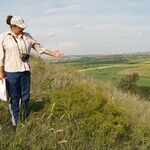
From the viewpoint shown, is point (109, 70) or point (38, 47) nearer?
point (38, 47)

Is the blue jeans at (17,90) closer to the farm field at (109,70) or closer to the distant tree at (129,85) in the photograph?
the farm field at (109,70)

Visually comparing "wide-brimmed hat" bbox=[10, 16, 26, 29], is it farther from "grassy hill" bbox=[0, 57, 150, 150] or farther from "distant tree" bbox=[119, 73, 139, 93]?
"distant tree" bbox=[119, 73, 139, 93]

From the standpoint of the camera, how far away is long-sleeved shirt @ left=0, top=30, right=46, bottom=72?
7.52 m

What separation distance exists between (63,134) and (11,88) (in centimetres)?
122

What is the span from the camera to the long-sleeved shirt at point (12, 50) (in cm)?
752

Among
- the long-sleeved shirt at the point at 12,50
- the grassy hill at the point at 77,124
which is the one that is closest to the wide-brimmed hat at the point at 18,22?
the long-sleeved shirt at the point at 12,50

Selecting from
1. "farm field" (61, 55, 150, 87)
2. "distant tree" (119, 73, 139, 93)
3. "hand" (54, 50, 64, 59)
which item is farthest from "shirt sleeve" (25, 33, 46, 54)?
"distant tree" (119, 73, 139, 93)

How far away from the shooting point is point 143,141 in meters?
9.30

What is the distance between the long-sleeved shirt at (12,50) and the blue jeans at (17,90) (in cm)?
11

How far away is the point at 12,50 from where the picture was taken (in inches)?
297

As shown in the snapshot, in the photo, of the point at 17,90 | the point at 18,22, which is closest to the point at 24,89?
the point at 17,90

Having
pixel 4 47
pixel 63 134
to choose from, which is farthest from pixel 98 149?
pixel 4 47

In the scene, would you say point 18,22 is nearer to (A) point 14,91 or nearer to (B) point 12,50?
(B) point 12,50

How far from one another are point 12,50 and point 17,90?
73cm
